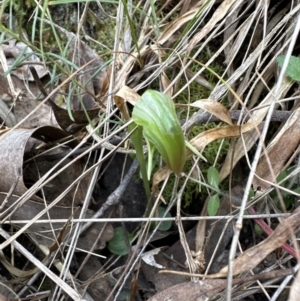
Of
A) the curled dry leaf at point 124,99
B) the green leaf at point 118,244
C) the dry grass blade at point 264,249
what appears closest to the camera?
the dry grass blade at point 264,249

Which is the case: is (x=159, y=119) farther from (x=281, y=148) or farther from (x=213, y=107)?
(x=281, y=148)

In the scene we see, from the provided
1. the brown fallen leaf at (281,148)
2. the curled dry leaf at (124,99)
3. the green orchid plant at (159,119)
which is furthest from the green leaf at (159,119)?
the brown fallen leaf at (281,148)

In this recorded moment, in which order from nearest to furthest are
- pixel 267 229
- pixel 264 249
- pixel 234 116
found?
pixel 264 249, pixel 267 229, pixel 234 116

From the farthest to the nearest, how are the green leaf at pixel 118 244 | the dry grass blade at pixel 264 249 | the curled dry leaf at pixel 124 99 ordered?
1. the green leaf at pixel 118 244
2. the curled dry leaf at pixel 124 99
3. the dry grass blade at pixel 264 249

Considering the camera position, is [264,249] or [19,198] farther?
[19,198]

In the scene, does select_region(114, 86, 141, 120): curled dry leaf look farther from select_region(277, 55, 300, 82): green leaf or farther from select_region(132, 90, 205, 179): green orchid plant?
select_region(277, 55, 300, 82): green leaf

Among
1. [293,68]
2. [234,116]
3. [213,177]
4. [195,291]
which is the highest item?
[293,68]

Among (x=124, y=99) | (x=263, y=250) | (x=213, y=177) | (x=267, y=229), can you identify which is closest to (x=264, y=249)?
(x=263, y=250)

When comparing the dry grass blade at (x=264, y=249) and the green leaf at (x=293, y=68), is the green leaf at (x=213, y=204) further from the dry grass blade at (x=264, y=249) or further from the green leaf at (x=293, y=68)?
the green leaf at (x=293, y=68)

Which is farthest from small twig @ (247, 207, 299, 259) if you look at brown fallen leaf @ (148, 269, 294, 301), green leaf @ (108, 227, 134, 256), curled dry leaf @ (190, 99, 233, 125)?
green leaf @ (108, 227, 134, 256)

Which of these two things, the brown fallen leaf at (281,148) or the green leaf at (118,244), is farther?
the green leaf at (118,244)
